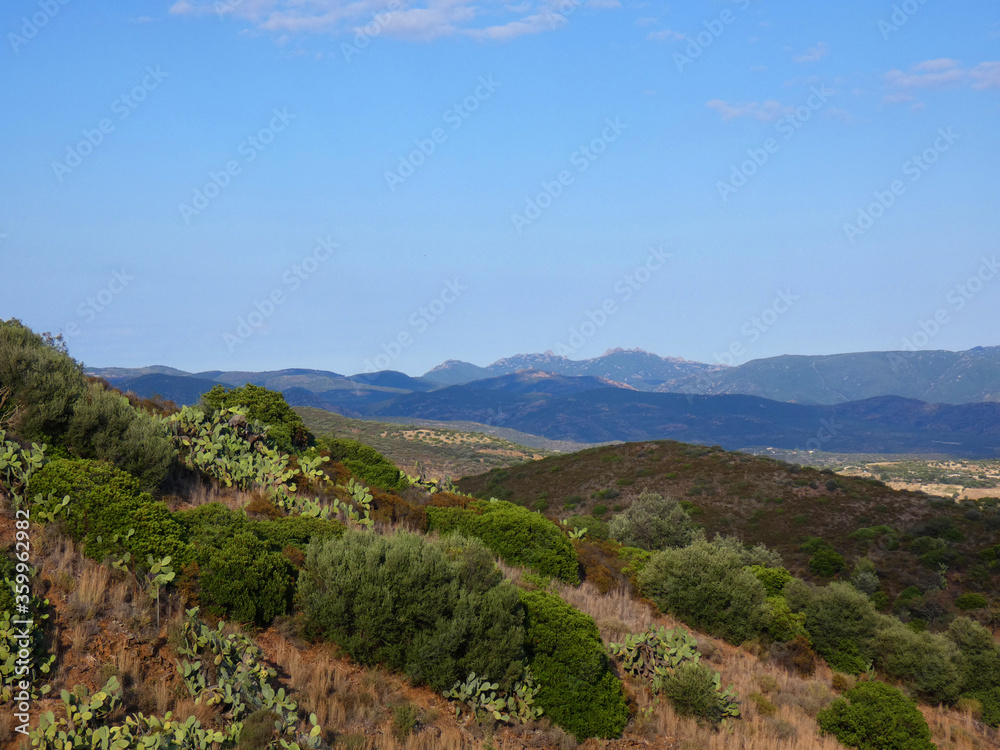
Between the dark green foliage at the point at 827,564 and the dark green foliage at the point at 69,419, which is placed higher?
the dark green foliage at the point at 69,419

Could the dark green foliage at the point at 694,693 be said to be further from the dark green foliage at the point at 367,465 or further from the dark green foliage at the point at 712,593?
the dark green foliage at the point at 367,465

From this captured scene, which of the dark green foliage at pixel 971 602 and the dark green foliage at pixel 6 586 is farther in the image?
the dark green foliage at pixel 971 602

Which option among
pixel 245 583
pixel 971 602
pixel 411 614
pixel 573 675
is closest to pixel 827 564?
pixel 971 602

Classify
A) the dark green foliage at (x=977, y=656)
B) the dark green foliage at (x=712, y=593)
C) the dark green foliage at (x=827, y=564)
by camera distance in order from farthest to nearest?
the dark green foliage at (x=827, y=564), the dark green foliage at (x=977, y=656), the dark green foliage at (x=712, y=593)

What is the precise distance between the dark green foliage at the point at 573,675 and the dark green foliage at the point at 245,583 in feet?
A: 10.8

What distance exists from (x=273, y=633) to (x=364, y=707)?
1.67 metres

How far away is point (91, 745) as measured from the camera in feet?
16.6

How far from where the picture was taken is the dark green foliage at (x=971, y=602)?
28.4 meters

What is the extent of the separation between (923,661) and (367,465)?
14398 millimetres

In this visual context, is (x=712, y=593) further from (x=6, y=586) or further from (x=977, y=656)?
(x=6, y=586)

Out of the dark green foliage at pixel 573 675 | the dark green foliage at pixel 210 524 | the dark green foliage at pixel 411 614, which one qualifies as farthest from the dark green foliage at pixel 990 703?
the dark green foliage at pixel 210 524

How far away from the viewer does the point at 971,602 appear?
1129 inches

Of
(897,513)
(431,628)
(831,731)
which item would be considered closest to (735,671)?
(831,731)

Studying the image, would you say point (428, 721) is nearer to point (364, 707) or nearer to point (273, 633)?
point (364, 707)
